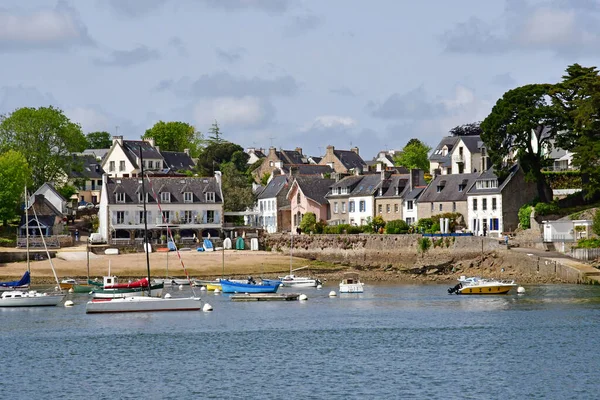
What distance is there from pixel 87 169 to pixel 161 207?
3690cm

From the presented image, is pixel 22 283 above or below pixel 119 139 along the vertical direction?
below

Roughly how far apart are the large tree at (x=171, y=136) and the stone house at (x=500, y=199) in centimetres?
8943

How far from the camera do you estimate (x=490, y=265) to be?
9138 cm

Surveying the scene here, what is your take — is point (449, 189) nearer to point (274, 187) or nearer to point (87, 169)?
point (274, 187)

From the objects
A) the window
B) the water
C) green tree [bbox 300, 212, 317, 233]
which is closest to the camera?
the water

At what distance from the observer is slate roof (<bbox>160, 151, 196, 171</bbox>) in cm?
15862

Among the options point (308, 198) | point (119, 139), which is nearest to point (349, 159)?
point (119, 139)

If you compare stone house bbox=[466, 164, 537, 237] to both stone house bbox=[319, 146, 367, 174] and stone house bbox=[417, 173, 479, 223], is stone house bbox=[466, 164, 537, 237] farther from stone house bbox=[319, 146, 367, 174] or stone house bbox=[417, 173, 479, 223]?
stone house bbox=[319, 146, 367, 174]

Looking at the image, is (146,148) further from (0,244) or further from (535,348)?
A: (535,348)

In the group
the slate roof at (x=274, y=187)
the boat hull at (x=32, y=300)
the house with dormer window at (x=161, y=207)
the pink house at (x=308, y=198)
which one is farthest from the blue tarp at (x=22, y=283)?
the slate roof at (x=274, y=187)

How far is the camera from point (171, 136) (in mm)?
186000

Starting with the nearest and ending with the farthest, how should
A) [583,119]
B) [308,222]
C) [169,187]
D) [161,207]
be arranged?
[583,119] < [161,207] < [308,222] < [169,187]

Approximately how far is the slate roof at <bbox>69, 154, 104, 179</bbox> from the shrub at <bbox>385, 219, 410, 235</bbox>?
159ft

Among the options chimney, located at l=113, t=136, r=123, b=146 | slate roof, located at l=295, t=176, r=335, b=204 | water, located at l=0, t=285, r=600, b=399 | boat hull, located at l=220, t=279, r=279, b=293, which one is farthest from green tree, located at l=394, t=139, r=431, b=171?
water, located at l=0, t=285, r=600, b=399
